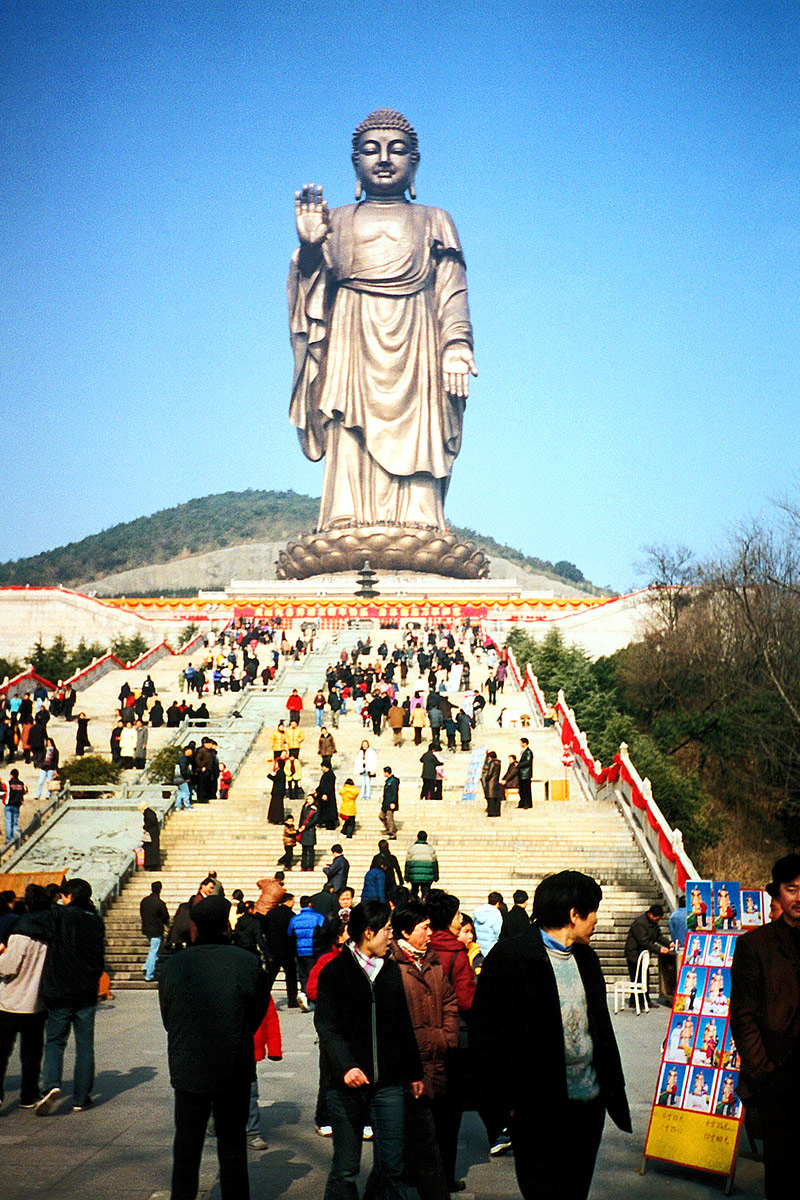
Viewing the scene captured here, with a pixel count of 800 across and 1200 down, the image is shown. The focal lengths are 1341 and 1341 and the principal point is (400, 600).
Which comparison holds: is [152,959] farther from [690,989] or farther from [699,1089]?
[699,1089]

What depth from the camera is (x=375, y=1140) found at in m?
4.29

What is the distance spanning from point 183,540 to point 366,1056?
109 metres

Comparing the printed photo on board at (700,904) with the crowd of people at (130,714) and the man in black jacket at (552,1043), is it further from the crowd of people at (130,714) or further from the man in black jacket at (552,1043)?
the crowd of people at (130,714)

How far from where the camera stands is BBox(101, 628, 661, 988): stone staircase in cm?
1270

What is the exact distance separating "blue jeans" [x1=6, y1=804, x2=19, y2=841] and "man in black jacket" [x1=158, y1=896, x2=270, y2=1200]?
11238mm

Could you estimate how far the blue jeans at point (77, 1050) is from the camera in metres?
6.08

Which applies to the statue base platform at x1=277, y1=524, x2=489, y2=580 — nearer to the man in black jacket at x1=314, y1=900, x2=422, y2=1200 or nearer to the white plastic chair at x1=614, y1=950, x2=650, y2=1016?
the white plastic chair at x1=614, y1=950, x2=650, y2=1016

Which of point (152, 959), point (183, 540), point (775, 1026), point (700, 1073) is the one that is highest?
point (183, 540)

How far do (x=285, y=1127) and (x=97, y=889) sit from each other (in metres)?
7.62

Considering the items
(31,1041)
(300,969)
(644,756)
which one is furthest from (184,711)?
(31,1041)

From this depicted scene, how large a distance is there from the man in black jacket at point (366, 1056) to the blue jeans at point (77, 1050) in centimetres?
214

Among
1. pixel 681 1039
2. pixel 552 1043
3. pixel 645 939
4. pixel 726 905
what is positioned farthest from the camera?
pixel 645 939

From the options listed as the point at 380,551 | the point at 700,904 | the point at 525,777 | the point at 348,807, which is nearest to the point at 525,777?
the point at 525,777

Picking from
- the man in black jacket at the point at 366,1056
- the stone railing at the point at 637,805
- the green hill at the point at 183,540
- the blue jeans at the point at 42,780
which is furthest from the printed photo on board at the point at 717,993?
the green hill at the point at 183,540
